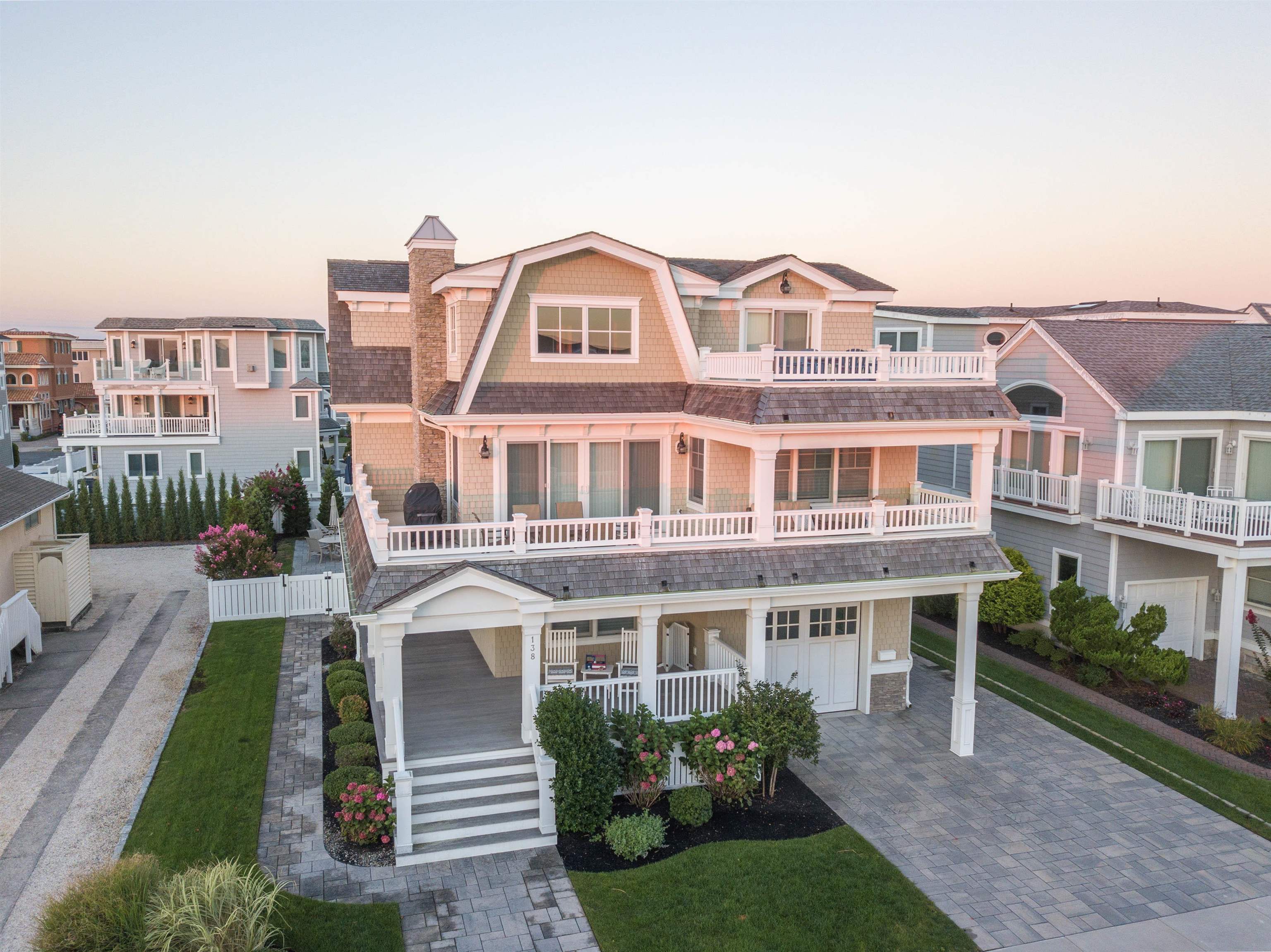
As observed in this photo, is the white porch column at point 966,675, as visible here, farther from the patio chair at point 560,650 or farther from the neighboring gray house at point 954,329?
the neighboring gray house at point 954,329

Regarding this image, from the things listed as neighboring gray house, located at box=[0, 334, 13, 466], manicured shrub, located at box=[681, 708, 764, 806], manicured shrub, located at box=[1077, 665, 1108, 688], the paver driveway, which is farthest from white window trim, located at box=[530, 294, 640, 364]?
neighboring gray house, located at box=[0, 334, 13, 466]

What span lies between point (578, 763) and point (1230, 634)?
42.2 ft

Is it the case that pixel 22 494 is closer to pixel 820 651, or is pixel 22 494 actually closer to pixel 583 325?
pixel 583 325

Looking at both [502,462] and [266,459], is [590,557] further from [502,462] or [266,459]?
[266,459]

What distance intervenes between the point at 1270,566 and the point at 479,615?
705 inches

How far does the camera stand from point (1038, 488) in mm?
22000

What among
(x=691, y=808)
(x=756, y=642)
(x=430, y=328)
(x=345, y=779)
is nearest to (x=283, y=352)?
(x=430, y=328)

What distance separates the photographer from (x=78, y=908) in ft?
29.8

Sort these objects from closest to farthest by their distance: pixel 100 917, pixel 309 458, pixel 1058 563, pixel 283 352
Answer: pixel 100 917, pixel 1058 563, pixel 283 352, pixel 309 458

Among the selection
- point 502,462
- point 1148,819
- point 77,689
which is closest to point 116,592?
point 77,689

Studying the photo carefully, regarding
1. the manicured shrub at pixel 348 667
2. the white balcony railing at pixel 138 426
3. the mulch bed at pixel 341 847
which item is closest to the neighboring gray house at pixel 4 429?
the white balcony railing at pixel 138 426

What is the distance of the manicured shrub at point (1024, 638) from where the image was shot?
2145 cm

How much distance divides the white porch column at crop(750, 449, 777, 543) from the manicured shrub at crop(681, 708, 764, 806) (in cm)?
314

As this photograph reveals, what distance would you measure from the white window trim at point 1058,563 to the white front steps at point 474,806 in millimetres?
14104
